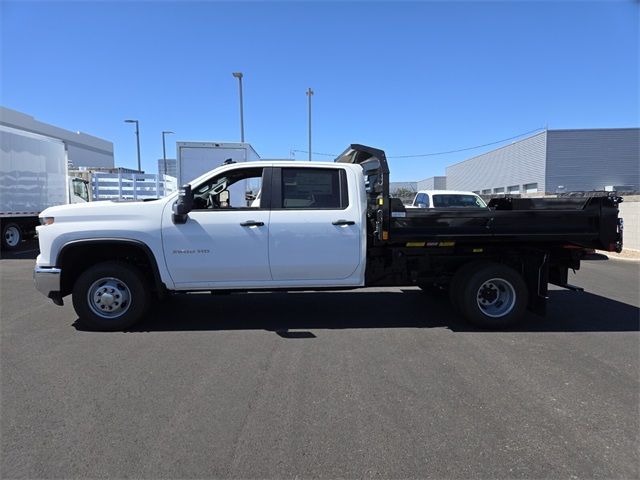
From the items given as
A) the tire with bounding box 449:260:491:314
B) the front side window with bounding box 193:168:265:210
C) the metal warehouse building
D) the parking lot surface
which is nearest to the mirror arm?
the front side window with bounding box 193:168:265:210

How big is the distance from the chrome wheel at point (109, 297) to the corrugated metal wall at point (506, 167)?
54.4 metres

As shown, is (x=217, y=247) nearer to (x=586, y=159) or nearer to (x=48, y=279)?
(x=48, y=279)

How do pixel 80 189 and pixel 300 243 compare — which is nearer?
pixel 300 243

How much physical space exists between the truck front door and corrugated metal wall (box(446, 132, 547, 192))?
53.5 meters

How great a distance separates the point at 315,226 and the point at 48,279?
320 cm

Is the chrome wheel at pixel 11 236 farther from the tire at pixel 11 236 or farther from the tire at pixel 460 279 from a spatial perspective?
the tire at pixel 460 279

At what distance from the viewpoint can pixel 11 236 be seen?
1457 centimetres

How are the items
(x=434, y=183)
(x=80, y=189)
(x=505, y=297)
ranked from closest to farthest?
(x=505, y=297)
(x=80, y=189)
(x=434, y=183)

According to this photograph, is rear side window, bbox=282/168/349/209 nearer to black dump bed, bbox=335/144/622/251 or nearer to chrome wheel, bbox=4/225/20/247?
black dump bed, bbox=335/144/622/251

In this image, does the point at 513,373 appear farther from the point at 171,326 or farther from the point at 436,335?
the point at 171,326

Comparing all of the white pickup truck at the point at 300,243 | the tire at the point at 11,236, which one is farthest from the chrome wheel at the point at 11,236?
the white pickup truck at the point at 300,243

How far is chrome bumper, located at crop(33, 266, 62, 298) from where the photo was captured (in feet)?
17.8

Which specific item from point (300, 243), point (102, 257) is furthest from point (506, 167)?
point (102, 257)

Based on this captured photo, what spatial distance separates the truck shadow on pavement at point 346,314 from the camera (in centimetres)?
587
